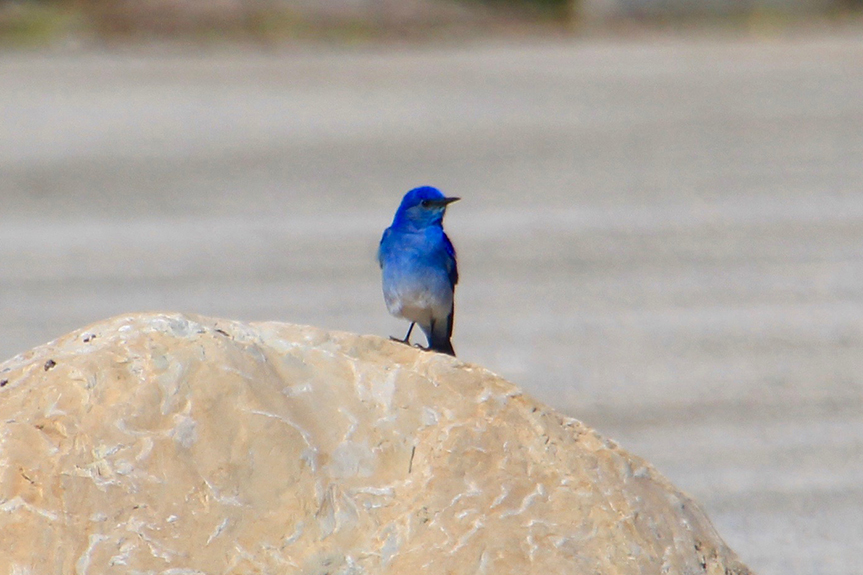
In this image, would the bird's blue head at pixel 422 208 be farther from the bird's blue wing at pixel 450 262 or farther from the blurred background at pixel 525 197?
the blurred background at pixel 525 197

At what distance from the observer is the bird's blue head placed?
470 cm

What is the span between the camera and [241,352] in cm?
391

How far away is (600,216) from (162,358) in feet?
31.1

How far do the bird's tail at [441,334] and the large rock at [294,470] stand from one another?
2.54 feet

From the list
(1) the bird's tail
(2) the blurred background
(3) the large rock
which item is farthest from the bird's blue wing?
(2) the blurred background

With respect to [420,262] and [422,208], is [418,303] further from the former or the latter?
[422,208]

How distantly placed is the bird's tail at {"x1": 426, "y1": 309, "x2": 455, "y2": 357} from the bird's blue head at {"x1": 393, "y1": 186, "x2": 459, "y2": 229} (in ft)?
1.12

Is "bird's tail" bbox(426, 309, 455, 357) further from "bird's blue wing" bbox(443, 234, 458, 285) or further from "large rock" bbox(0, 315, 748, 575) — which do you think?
"large rock" bbox(0, 315, 748, 575)

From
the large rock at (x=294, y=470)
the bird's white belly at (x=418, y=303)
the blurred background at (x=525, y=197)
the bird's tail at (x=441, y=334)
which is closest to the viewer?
the large rock at (x=294, y=470)

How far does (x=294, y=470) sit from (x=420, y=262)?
3.91 ft

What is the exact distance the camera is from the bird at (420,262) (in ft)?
15.4

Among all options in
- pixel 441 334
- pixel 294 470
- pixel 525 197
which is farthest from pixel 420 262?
pixel 525 197

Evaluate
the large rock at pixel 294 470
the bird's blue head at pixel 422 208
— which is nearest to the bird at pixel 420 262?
the bird's blue head at pixel 422 208

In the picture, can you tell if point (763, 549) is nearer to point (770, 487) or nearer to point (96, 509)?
point (770, 487)
